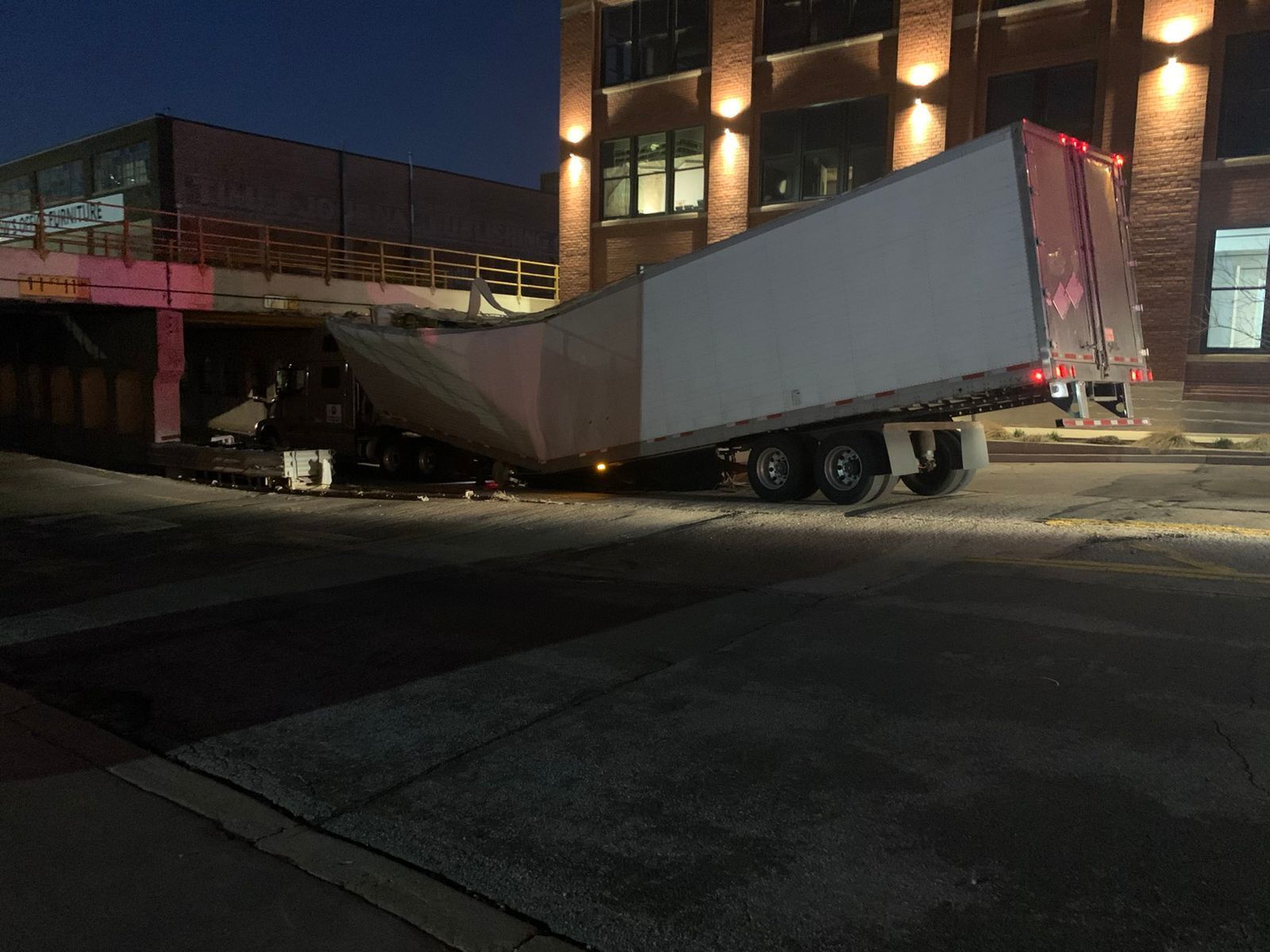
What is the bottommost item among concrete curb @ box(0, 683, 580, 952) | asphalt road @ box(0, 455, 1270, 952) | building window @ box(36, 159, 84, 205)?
concrete curb @ box(0, 683, 580, 952)

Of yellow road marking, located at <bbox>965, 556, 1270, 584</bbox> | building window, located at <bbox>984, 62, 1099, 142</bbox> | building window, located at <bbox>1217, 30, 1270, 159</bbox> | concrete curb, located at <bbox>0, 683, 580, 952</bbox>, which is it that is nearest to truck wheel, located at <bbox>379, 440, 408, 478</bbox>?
yellow road marking, located at <bbox>965, 556, 1270, 584</bbox>

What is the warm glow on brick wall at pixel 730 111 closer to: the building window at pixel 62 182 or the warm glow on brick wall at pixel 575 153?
the warm glow on brick wall at pixel 575 153

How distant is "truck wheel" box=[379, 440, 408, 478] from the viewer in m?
20.2

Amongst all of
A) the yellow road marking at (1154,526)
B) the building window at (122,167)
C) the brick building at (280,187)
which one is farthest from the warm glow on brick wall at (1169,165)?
the building window at (122,167)

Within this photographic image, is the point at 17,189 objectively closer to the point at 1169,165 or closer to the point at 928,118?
the point at 928,118

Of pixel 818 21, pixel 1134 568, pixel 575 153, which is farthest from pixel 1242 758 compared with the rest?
pixel 575 153

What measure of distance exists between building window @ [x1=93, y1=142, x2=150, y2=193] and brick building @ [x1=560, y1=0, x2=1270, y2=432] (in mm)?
19705

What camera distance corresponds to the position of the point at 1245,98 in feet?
64.4

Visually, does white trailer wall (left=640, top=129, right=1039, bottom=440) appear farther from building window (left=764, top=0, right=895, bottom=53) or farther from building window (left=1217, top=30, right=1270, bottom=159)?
building window (left=764, top=0, right=895, bottom=53)

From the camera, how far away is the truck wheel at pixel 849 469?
12953mm

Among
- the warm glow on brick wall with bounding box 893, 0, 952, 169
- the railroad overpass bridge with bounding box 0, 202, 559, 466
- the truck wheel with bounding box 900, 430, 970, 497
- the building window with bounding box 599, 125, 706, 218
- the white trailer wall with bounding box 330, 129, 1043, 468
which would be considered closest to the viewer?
the white trailer wall with bounding box 330, 129, 1043, 468

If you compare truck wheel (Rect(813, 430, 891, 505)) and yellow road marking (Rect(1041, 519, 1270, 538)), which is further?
truck wheel (Rect(813, 430, 891, 505))

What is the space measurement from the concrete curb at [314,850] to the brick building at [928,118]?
20405 mm

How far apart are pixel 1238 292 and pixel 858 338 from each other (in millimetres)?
12401
